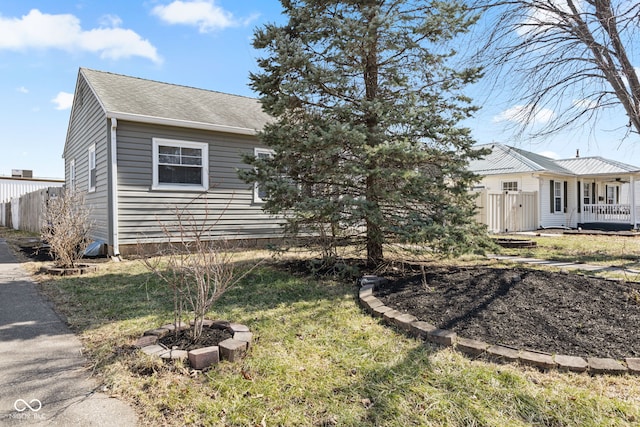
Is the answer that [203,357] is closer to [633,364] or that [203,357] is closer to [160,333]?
[160,333]

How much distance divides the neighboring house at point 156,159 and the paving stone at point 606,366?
6.82 metres

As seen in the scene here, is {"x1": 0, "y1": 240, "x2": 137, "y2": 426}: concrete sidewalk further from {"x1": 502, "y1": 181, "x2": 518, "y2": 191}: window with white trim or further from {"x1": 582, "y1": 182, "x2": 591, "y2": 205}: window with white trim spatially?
{"x1": 582, "y1": 182, "x2": 591, "y2": 205}: window with white trim

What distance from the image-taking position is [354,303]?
177 inches

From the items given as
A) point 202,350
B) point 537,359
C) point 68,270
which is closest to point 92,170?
point 68,270

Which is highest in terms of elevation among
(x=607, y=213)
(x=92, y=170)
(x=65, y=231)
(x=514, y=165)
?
(x=514, y=165)

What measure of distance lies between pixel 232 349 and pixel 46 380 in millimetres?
1353

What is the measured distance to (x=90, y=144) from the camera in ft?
34.0

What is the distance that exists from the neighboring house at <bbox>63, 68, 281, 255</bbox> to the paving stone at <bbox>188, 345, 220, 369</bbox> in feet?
17.3

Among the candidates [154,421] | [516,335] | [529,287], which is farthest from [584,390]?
[154,421]

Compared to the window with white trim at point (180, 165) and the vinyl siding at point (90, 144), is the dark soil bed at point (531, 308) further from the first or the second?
the vinyl siding at point (90, 144)

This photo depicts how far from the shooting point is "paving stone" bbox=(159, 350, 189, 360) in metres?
2.86

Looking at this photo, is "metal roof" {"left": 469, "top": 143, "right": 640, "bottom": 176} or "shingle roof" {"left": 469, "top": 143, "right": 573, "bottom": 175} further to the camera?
"metal roof" {"left": 469, "top": 143, "right": 640, "bottom": 176}

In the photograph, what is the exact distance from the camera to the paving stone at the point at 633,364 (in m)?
2.63

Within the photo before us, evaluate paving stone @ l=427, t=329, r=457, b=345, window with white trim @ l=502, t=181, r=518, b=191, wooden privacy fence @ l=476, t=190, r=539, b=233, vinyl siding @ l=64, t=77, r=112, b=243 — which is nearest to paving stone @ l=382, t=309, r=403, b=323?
paving stone @ l=427, t=329, r=457, b=345
